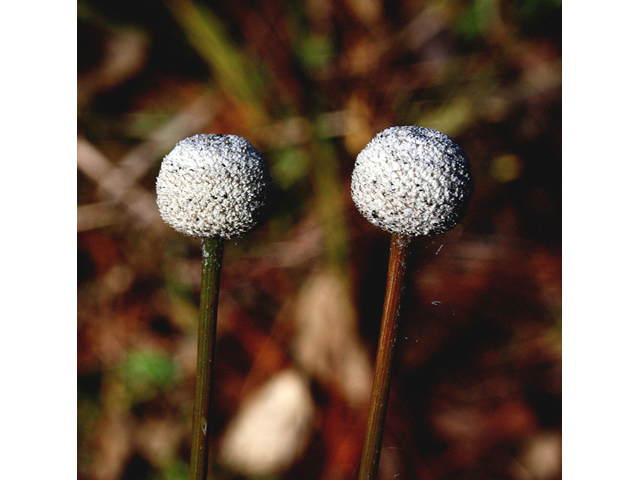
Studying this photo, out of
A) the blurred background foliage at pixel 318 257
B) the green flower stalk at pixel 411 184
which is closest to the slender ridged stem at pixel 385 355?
the green flower stalk at pixel 411 184

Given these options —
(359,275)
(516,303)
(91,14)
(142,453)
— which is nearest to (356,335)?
(359,275)

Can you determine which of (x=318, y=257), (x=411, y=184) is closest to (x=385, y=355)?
(x=411, y=184)

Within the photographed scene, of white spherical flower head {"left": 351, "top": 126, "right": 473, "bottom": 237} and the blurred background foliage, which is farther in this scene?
the blurred background foliage

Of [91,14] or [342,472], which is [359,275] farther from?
[91,14]

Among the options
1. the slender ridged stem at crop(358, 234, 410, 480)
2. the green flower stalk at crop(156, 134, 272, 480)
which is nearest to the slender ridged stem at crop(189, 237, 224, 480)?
the green flower stalk at crop(156, 134, 272, 480)

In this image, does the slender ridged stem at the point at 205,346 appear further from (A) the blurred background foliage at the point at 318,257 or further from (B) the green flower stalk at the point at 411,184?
(A) the blurred background foliage at the point at 318,257

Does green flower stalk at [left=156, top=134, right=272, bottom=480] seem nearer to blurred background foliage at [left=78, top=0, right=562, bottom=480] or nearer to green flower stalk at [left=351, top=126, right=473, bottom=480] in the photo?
green flower stalk at [left=351, top=126, right=473, bottom=480]
